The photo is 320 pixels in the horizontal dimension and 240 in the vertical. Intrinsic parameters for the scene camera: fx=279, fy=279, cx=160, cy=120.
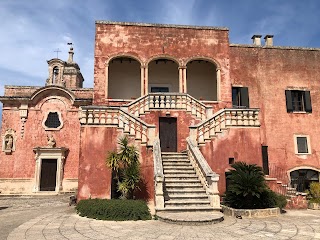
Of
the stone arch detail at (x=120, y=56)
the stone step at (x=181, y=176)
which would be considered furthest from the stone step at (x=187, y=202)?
the stone arch detail at (x=120, y=56)

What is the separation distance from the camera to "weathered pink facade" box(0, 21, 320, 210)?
13445mm

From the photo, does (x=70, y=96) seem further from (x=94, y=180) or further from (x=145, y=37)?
(x=94, y=180)

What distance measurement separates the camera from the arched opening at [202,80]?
1895 centimetres

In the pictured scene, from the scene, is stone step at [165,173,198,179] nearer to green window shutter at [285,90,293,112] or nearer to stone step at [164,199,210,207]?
stone step at [164,199,210,207]

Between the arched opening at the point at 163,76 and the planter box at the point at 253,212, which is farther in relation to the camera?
the arched opening at the point at 163,76

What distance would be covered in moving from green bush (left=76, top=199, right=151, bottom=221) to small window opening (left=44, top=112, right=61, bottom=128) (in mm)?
12889

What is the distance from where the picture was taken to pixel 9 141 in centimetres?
1981

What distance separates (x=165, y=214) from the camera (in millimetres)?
8789

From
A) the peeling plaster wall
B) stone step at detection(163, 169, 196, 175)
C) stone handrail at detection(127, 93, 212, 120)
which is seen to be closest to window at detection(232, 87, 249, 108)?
the peeling plaster wall

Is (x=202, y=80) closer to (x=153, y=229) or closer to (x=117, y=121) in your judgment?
(x=117, y=121)

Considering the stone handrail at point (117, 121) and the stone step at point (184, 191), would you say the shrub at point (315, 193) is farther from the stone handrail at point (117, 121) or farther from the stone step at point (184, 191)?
the stone handrail at point (117, 121)

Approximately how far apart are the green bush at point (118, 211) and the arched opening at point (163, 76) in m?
10.5

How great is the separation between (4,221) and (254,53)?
55.9 feet

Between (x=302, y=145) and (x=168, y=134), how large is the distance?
979 cm
